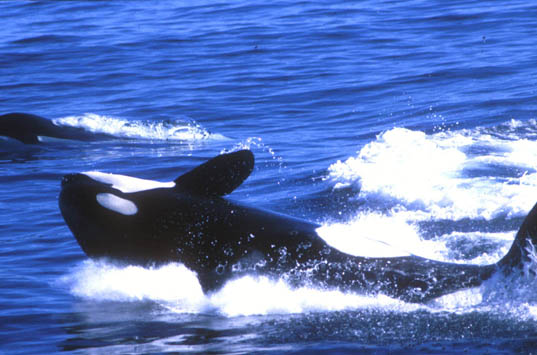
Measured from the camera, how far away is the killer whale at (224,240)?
9.10 meters

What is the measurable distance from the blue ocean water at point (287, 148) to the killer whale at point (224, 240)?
16 cm

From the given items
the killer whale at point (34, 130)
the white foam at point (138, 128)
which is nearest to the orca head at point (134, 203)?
the white foam at point (138, 128)

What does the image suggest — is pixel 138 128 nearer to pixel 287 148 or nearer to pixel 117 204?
pixel 287 148

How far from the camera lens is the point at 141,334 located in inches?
356

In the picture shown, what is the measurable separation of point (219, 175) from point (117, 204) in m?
1.15

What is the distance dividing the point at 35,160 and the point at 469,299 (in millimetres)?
10504

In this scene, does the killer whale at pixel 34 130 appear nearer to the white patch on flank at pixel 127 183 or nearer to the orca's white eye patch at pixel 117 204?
the white patch on flank at pixel 127 183

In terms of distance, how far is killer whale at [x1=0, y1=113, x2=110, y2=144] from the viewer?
61.9ft

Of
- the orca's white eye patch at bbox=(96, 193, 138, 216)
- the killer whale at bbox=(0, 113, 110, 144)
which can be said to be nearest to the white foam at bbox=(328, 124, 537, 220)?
the orca's white eye patch at bbox=(96, 193, 138, 216)

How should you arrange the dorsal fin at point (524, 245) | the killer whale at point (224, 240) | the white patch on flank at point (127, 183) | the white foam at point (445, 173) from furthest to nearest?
the white foam at point (445, 173) < the white patch on flank at point (127, 183) < the killer whale at point (224, 240) < the dorsal fin at point (524, 245)

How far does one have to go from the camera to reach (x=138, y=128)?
1945 centimetres

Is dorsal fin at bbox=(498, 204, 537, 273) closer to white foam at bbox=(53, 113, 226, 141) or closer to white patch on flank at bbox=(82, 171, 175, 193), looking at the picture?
white patch on flank at bbox=(82, 171, 175, 193)

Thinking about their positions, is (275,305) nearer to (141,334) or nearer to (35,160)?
(141,334)

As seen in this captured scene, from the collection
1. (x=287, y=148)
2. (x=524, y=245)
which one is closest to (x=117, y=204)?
(x=524, y=245)
